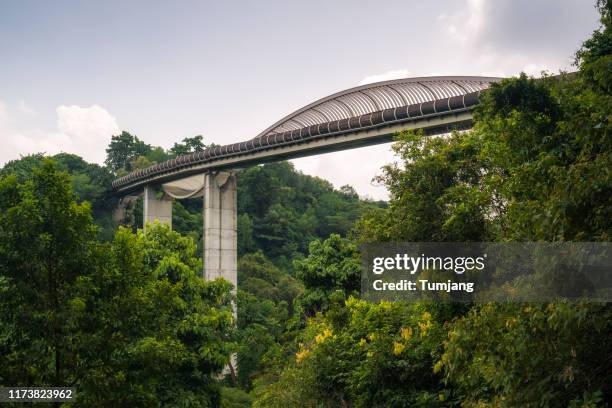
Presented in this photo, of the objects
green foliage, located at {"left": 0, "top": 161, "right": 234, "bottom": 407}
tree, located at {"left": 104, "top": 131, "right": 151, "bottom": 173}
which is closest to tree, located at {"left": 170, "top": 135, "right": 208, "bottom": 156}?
tree, located at {"left": 104, "top": 131, "right": 151, "bottom": 173}

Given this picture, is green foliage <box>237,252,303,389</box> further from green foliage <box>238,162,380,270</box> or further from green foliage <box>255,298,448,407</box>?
green foliage <box>255,298,448,407</box>

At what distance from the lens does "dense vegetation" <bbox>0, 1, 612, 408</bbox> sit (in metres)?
9.49

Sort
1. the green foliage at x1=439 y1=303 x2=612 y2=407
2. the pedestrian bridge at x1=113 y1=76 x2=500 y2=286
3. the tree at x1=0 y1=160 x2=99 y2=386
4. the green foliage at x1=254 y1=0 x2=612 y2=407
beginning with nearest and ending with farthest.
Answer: the green foliage at x1=439 y1=303 x2=612 y2=407
the green foliage at x1=254 y1=0 x2=612 y2=407
the tree at x1=0 y1=160 x2=99 y2=386
the pedestrian bridge at x1=113 y1=76 x2=500 y2=286

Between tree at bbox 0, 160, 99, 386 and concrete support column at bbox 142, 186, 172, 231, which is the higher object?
concrete support column at bbox 142, 186, 172, 231

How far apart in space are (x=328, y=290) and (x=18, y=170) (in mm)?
44737

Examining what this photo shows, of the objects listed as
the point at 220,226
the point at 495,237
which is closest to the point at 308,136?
the point at 220,226

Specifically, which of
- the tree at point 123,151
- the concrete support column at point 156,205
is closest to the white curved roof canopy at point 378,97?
the concrete support column at point 156,205

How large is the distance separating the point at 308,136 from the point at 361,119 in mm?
4831

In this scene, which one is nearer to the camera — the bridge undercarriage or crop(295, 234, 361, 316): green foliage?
crop(295, 234, 361, 316): green foliage

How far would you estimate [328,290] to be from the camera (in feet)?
104

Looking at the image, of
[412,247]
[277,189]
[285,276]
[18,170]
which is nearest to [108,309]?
[412,247]

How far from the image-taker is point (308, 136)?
41.0 metres

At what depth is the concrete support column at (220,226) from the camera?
5031cm

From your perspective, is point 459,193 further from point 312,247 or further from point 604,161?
point 312,247
